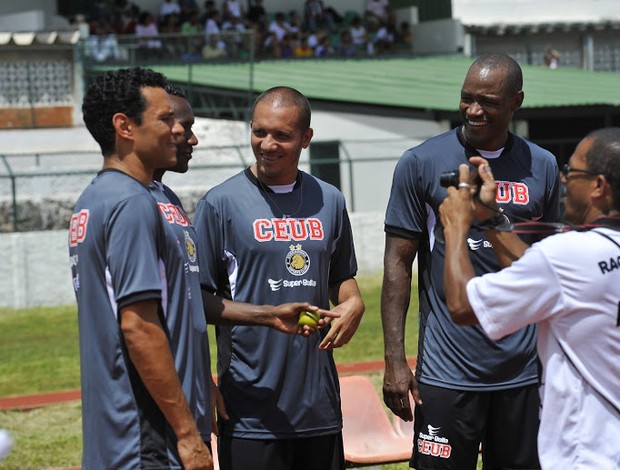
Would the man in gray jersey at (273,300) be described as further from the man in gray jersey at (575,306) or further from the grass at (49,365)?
the grass at (49,365)

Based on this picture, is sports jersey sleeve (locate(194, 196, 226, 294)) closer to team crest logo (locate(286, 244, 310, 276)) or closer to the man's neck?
team crest logo (locate(286, 244, 310, 276))

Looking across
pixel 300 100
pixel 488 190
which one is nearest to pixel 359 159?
pixel 300 100

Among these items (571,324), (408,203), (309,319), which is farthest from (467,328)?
(571,324)

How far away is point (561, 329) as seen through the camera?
4023 mm

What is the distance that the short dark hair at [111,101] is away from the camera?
428cm

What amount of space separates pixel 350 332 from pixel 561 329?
1.48 m

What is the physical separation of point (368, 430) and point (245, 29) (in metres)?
22.8

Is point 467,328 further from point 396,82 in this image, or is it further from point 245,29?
point 245,29

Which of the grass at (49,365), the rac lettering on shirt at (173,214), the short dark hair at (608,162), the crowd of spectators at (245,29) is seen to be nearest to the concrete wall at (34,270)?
the grass at (49,365)

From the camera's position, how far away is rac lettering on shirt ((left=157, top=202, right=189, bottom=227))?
4.36m

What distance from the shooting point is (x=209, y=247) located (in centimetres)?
536

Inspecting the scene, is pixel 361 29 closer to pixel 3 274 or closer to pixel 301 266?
pixel 3 274

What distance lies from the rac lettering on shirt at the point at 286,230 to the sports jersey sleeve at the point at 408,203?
400 millimetres

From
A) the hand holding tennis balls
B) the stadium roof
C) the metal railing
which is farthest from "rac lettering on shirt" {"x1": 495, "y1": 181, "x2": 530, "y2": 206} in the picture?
the stadium roof
